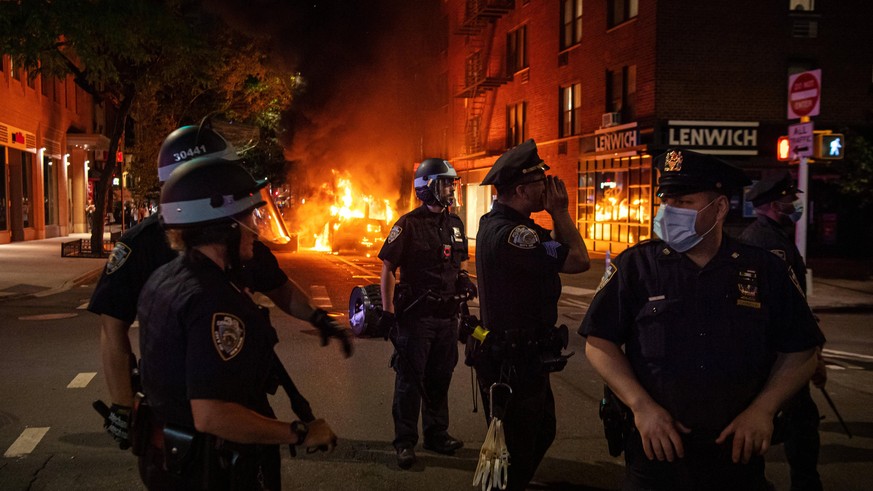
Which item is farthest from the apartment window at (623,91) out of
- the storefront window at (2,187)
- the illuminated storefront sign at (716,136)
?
the storefront window at (2,187)

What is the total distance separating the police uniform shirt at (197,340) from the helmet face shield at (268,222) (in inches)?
11.1

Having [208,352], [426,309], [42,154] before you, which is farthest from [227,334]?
[42,154]

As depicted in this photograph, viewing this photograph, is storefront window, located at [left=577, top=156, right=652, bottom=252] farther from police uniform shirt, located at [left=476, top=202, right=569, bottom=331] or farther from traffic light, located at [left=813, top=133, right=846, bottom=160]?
police uniform shirt, located at [left=476, top=202, right=569, bottom=331]

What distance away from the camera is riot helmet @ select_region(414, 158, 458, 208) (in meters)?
5.05

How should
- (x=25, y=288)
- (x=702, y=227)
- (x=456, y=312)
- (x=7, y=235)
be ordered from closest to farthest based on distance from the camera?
1. (x=702, y=227)
2. (x=456, y=312)
3. (x=25, y=288)
4. (x=7, y=235)

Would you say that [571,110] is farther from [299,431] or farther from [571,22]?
[299,431]

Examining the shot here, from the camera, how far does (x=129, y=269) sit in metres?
3.00

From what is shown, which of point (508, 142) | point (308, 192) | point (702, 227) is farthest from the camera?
point (308, 192)

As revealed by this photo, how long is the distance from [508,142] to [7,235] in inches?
729

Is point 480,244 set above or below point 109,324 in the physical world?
above

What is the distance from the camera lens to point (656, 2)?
20094 mm

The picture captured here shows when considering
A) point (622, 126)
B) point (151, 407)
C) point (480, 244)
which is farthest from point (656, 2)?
point (151, 407)

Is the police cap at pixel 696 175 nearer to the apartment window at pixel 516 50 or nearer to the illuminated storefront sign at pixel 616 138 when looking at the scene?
the illuminated storefront sign at pixel 616 138

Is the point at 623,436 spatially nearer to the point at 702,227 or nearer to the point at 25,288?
the point at 702,227
